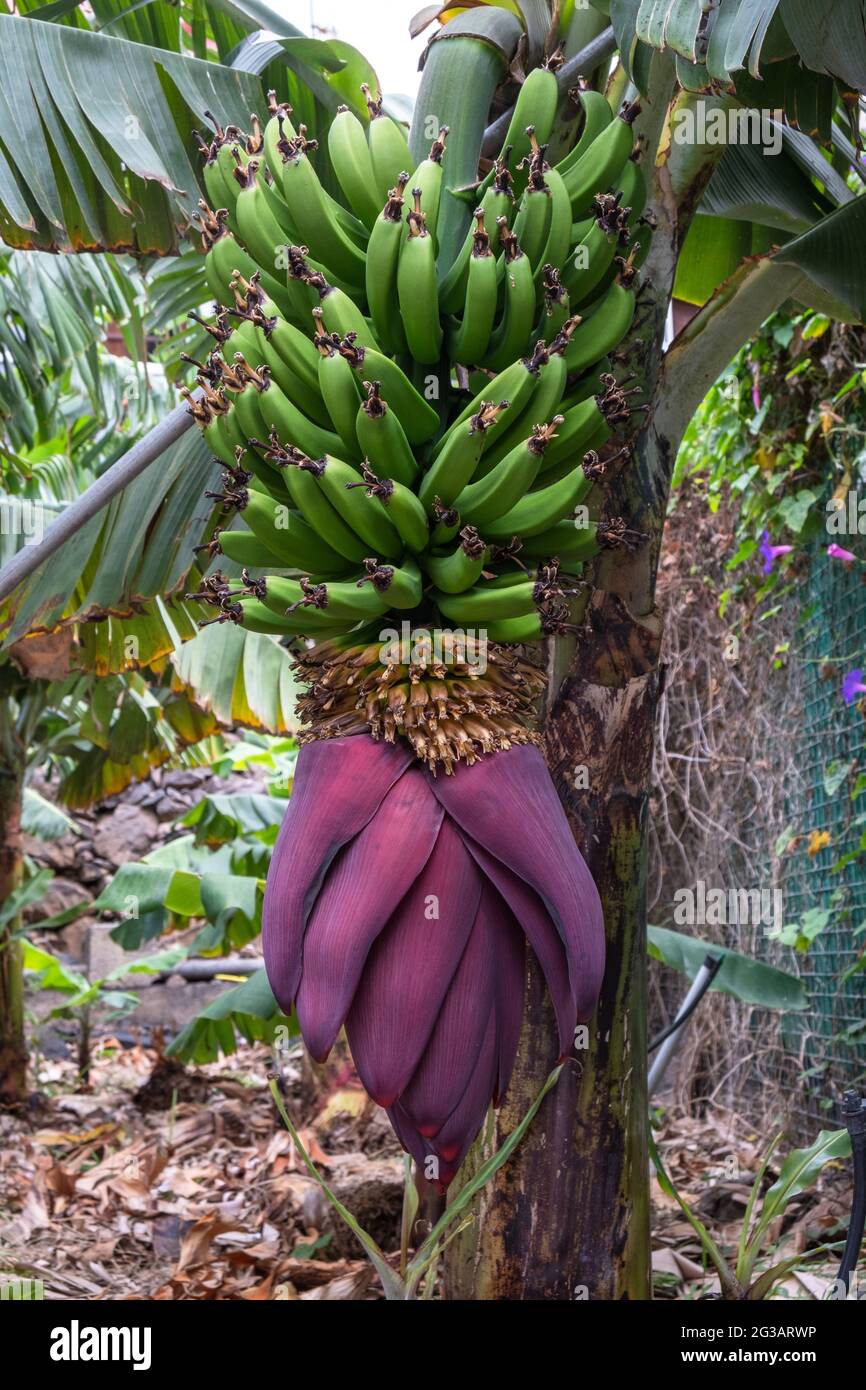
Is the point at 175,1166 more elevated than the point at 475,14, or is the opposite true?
the point at 475,14

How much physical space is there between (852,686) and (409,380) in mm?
1754

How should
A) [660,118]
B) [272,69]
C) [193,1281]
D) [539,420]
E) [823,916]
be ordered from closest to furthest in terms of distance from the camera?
[539,420] → [660,118] → [272,69] → [193,1281] → [823,916]

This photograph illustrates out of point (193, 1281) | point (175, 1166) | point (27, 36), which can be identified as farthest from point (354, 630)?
point (175, 1166)

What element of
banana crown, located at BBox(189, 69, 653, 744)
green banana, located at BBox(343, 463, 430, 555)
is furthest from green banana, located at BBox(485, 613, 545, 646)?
green banana, located at BBox(343, 463, 430, 555)

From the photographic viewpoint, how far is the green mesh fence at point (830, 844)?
2.63m

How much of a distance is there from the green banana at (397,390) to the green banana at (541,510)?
11 cm

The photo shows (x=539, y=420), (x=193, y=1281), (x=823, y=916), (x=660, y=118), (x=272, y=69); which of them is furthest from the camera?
(x=823, y=916)

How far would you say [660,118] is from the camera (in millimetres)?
1403
